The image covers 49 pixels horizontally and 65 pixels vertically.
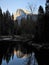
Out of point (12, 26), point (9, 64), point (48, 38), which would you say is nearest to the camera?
point (9, 64)

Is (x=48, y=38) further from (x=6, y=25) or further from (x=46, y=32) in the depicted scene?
(x=6, y=25)

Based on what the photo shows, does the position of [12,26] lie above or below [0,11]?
below

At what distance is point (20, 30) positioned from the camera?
10994 centimetres

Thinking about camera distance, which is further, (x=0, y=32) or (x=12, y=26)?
(x=12, y=26)

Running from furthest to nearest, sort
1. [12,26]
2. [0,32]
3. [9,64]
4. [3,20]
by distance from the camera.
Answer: [12,26], [3,20], [0,32], [9,64]

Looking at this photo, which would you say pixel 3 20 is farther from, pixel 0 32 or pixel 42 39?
pixel 42 39

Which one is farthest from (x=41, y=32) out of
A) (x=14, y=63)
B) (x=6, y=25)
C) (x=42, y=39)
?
(x=6, y=25)

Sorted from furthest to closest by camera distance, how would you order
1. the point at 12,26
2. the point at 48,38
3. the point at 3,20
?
1. the point at 12,26
2. the point at 3,20
3. the point at 48,38

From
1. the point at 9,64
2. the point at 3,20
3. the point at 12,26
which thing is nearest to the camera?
the point at 9,64

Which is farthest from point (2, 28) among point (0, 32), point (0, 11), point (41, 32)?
point (41, 32)

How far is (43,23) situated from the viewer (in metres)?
46.0

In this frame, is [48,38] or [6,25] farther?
[6,25]

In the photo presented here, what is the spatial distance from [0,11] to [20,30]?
1398 cm

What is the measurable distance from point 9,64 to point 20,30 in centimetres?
8632
